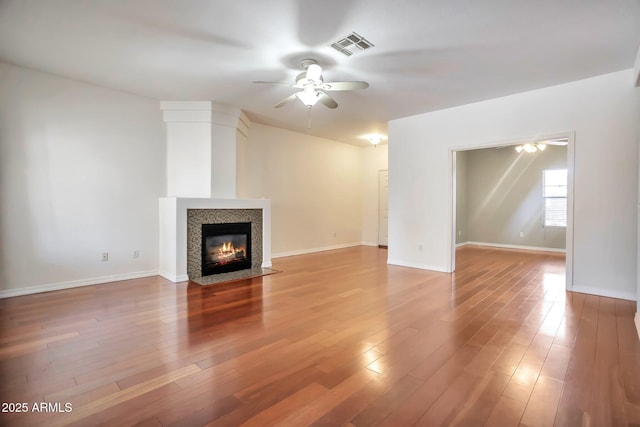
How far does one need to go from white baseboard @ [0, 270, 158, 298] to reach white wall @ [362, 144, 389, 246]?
5486 mm

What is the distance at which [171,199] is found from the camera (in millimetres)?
4527

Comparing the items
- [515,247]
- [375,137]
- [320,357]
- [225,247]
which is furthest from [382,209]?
[320,357]

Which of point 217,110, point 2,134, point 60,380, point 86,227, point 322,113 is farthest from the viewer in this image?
point 322,113

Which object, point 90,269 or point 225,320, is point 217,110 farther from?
point 225,320

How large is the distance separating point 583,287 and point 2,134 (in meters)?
7.42

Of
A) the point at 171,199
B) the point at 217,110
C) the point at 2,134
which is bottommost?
the point at 171,199

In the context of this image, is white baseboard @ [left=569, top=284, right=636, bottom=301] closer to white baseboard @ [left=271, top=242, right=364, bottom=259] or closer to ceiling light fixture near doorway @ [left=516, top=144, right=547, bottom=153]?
ceiling light fixture near doorway @ [left=516, top=144, right=547, bottom=153]

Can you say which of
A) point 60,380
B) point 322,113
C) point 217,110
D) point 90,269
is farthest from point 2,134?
point 322,113

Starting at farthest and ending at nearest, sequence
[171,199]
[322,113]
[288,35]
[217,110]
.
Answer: [322,113] → [217,110] → [171,199] → [288,35]

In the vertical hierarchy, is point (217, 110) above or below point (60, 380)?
above

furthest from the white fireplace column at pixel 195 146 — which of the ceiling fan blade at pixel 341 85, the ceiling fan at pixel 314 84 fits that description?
the ceiling fan blade at pixel 341 85

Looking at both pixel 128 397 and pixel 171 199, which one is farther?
pixel 171 199

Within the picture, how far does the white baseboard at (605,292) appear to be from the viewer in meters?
3.64

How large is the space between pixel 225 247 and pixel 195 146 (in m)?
1.73
